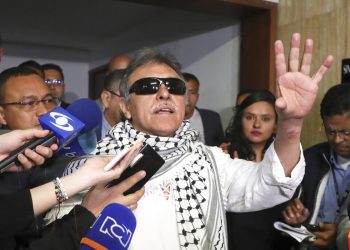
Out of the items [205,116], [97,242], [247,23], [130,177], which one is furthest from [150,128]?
[247,23]

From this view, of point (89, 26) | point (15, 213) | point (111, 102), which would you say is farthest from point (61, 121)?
point (89, 26)

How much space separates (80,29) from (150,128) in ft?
17.6

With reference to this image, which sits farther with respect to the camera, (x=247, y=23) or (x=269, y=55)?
(x=247, y=23)

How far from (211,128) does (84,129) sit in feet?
7.56

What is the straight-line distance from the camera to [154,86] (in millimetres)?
1560

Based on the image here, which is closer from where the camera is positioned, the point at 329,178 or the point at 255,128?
the point at 329,178

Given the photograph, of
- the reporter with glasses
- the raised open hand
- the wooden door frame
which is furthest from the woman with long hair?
the reporter with glasses

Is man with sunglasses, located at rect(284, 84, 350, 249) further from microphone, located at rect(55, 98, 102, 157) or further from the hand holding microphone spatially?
the hand holding microphone

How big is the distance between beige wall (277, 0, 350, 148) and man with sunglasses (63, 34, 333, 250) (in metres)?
1.93

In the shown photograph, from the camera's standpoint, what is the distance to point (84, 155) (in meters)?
1.56

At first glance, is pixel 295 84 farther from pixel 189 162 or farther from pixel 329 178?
pixel 329 178

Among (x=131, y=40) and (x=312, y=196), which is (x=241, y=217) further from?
(x=131, y=40)

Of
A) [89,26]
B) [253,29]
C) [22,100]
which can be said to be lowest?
[22,100]

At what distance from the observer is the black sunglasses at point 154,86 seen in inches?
61.4
